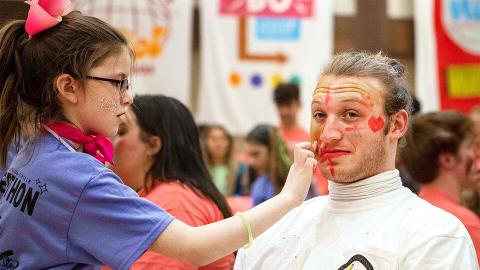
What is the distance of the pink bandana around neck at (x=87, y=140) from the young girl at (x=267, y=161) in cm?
219

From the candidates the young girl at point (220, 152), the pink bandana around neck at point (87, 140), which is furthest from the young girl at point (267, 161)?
the pink bandana around neck at point (87, 140)

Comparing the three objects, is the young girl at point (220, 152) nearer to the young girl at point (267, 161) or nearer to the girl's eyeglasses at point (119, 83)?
the young girl at point (267, 161)

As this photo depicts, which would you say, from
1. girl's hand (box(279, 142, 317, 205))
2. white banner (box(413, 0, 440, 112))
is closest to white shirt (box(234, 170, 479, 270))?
girl's hand (box(279, 142, 317, 205))

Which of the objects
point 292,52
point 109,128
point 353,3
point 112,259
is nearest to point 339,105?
point 109,128

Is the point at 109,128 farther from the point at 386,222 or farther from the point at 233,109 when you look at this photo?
the point at 233,109

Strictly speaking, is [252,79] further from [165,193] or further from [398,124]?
[398,124]

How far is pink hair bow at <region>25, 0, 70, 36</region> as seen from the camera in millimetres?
1793

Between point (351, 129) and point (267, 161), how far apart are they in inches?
101

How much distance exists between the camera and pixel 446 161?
122 inches

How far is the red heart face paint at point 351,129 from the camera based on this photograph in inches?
81.1

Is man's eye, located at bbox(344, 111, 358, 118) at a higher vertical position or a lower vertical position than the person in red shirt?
higher

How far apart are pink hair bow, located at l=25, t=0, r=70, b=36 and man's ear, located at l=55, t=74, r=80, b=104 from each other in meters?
0.13

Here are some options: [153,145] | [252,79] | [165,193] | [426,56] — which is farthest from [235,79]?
[165,193]

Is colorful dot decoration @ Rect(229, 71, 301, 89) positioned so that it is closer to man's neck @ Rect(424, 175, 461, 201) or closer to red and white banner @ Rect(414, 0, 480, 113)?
red and white banner @ Rect(414, 0, 480, 113)
